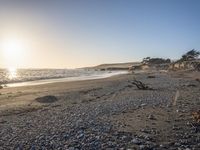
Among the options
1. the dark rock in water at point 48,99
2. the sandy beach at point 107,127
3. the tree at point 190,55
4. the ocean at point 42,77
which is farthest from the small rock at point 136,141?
the tree at point 190,55

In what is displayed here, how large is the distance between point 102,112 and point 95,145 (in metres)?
6.64

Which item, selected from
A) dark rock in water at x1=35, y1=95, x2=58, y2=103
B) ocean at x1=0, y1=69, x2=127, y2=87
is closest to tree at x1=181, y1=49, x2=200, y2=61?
ocean at x1=0, y1=69, x2=127, y2=87

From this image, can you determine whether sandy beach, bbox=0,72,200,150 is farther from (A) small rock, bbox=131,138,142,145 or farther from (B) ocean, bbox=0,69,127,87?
(B) ocean, bbox=0,69,127,87

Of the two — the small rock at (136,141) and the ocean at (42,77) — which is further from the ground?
the ocean at (42,77)

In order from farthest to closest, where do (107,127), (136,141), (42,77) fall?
(42,77) → (107,127) → (136,141)

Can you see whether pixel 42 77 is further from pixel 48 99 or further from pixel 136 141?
pixel 136 141

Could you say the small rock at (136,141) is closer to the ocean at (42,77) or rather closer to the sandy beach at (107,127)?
the sandy beach at (107,127)

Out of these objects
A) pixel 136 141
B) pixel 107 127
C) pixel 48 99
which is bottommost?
pixel 136 141

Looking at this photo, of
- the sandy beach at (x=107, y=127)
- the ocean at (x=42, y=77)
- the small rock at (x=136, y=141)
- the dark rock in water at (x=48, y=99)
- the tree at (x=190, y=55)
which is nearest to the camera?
the small rock at (x=136, y=141)

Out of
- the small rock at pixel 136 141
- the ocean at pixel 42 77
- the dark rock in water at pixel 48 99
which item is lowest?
the small rock at pixel 136 141

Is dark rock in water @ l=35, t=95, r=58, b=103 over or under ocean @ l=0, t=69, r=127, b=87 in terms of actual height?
under

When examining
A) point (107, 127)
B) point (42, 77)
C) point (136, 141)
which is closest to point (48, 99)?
point (107, 127)

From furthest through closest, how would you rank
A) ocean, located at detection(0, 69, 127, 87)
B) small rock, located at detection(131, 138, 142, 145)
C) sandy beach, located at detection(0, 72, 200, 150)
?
ocean, located at detection(0, 69, 127, 87), sandy beach, located at detection(0, 72, 200, 150), small rock, located at detection(131, 138, 142, 145)

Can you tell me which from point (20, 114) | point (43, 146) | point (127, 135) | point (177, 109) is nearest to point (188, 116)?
point (177, 109)
